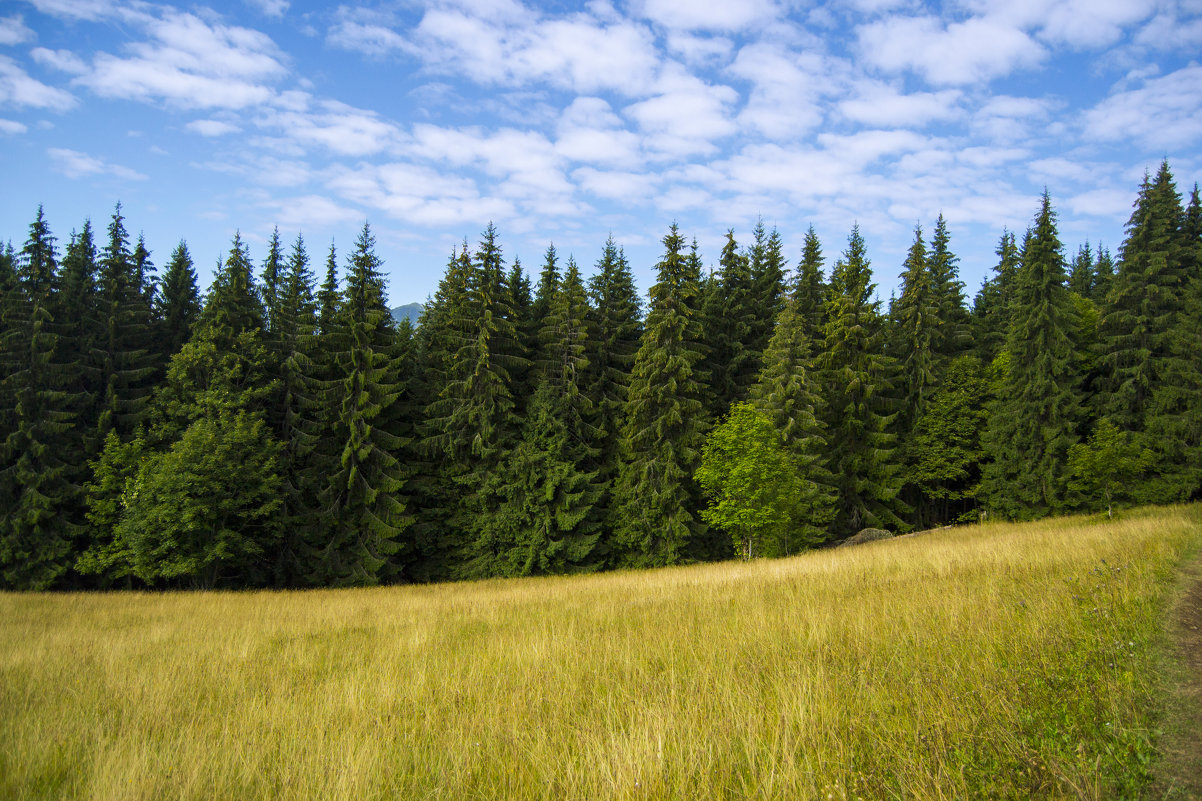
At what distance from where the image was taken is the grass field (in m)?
3.26

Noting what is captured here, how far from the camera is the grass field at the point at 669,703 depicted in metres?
3.26

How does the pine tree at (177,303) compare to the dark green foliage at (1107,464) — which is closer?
the dark green foliage at (1107,464)

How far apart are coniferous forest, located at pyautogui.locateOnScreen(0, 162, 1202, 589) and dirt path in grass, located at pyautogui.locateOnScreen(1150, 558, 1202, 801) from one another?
18.8 m

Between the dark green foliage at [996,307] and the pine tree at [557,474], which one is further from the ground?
the dark green foliage at [996,307]

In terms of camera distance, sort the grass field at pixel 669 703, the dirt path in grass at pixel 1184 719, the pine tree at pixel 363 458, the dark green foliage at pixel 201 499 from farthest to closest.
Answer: the pine tree at pixel 363 458
the dark green foliage at pixel 201 499
the grass field at pixel 669 703
the dirt path in grass at pixel 1184 719

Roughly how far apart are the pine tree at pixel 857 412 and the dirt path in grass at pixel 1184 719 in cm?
2737

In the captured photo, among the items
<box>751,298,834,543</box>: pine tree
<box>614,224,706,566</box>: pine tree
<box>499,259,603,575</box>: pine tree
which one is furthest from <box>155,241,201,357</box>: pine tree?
<box>751,298,834,543</box>: pine tree

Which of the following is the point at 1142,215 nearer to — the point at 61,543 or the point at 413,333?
the point at 413,333

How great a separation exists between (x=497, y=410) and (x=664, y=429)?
8.90m

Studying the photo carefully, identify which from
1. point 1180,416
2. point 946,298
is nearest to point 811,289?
point 946,298

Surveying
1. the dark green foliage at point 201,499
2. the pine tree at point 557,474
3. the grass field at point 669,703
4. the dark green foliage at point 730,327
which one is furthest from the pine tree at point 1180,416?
the dark green foliage at point 201,499

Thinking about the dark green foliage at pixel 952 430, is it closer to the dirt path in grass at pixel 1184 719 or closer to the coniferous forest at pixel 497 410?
the coniferous forest at pixel 497 410

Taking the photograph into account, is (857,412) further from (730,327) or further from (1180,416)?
(1180,416)

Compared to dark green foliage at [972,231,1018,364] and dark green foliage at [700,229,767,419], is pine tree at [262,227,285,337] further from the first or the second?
dark green foliage at [972,231,1018,364]
